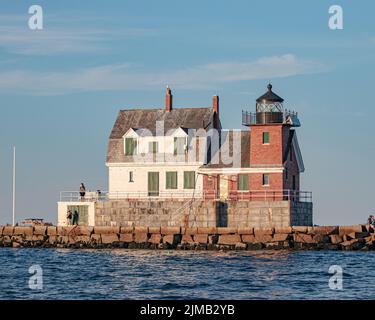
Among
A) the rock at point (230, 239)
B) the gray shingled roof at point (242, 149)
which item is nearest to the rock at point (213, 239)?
the rock at point (230, 239)

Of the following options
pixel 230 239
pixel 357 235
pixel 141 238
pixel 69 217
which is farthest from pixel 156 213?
pixel 357 235

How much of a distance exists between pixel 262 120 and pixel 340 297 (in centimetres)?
2722

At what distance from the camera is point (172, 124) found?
6375cm

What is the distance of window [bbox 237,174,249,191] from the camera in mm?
59156

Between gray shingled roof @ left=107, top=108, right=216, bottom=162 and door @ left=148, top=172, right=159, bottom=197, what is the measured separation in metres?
1.97

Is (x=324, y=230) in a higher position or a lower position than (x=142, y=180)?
lower

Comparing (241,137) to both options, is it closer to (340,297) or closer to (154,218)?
(154,218)

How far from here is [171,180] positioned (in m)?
61.3

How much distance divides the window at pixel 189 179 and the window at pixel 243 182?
3.06m

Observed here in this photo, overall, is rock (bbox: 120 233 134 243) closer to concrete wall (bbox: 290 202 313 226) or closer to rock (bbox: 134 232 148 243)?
rock (bbox: 134 232 148 243)

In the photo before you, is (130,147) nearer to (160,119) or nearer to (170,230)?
(160,119)

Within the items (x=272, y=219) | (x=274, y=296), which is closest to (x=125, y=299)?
(x=274, y=296)

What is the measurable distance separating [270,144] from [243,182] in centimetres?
280

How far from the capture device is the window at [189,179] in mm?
60844
